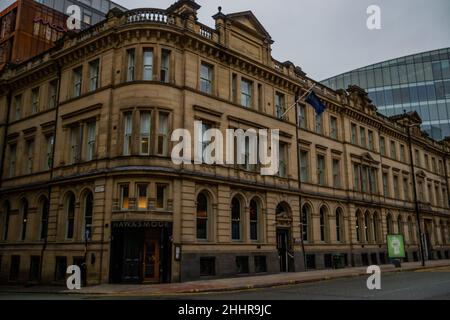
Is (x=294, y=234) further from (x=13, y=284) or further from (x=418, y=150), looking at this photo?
(x=418, y=150)

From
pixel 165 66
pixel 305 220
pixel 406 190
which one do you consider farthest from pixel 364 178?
pixel 165 66

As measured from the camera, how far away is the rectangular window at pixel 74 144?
2675 cm

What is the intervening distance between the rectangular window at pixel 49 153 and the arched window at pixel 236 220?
1304 cm

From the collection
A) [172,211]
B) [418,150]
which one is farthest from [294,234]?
[418,150]

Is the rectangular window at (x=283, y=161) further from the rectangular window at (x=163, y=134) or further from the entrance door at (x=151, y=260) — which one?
the entrance door at (x=151, y=260)

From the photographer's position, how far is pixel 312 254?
32281 millimetres

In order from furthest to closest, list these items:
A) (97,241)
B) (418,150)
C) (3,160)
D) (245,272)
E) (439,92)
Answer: (439,92), (418,150), (3,160), (245,272), (97,241)

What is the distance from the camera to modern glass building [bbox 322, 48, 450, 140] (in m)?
74.1

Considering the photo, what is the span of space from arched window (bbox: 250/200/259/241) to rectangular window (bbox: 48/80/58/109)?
1608 cm

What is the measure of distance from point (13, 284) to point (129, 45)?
57.6 feet

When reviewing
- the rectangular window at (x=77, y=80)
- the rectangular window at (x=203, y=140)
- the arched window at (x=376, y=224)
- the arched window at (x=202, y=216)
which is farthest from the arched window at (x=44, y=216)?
the arched window at (x=376, y=224)

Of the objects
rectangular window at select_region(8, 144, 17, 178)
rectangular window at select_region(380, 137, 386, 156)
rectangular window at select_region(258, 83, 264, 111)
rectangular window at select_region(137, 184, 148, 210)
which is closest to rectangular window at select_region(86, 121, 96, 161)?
rectangular window at select_region(137, 184, 148, 210)

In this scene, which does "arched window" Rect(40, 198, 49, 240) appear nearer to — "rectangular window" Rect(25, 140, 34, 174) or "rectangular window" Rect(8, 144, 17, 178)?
"rectangular window" Rect(25, 140, 34, 174)

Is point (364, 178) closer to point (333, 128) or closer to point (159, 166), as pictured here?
point (333, 128)
